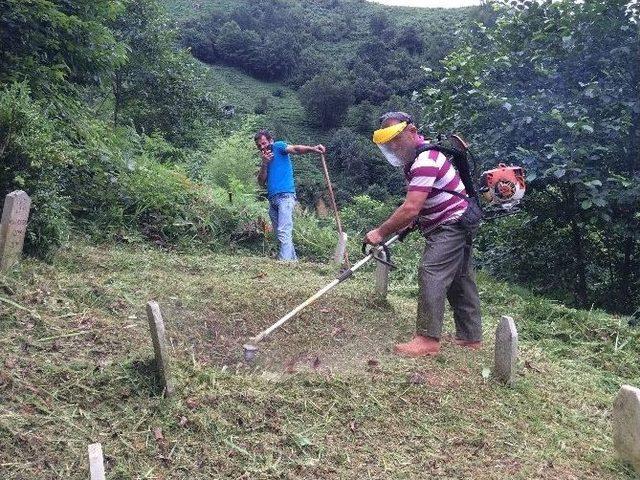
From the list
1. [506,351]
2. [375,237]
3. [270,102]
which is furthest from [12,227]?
[270,102]

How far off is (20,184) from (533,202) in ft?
20.5

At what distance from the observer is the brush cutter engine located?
4.53m

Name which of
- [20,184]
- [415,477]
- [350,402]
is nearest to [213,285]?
[20,184]

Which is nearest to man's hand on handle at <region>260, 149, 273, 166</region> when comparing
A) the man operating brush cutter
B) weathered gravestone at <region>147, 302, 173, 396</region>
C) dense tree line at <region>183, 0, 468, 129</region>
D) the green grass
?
the man operating brush cutter

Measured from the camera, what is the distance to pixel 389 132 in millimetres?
4285

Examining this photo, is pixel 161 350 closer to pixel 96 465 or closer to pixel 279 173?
pixel 96 465

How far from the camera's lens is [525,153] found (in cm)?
691

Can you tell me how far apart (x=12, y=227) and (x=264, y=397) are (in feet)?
9.10

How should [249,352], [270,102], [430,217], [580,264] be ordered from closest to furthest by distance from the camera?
[249,352]
[430,217]
[580,264]
[270,102]

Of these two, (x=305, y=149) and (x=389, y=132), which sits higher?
(x=389, y=132)

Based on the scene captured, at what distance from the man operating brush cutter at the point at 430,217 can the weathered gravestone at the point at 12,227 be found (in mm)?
2809

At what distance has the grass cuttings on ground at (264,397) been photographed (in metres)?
2.90

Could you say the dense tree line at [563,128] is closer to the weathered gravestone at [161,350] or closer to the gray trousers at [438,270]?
the gray trousers at [438,270]

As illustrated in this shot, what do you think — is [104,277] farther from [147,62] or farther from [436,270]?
[147,62]
